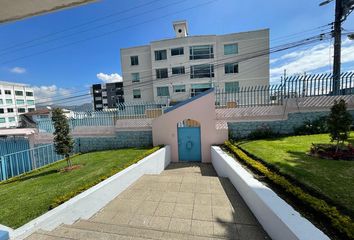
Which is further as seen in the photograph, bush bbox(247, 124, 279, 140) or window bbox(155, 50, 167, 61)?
window bbox(155, 50, 167, 61)

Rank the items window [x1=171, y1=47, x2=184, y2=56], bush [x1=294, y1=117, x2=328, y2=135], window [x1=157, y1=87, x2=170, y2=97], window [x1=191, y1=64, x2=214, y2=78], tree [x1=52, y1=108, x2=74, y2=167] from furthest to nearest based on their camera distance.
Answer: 1. window [x1=157, y1=87, x2=170, y2=97]
2. window [x1=171, y1=47, x2=184, y2=56]
3. window [x1=191, y1=64, x2=214, y2=78]
4. bush [x1=294, y1=117, x2=328, y2=135]
5. tree [x1=52, y1=108, x2=74, y2=167]

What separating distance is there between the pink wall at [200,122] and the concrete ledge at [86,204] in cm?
324

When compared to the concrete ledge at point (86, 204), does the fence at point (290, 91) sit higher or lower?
higher

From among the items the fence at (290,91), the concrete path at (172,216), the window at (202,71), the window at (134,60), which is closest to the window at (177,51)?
the window at (202,71)

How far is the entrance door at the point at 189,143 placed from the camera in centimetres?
988

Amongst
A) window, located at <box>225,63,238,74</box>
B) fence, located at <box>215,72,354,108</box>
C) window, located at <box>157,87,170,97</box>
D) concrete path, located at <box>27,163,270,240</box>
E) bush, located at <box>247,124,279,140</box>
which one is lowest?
concrete path, located at <box>27,163,270,240</box>

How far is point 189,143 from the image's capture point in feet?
32.7

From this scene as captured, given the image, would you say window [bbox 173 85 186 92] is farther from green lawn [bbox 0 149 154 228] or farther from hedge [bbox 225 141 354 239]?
hedge [bbox 225 141 354 239]

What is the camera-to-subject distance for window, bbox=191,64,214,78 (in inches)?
1003

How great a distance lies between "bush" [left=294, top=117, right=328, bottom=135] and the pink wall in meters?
3.81

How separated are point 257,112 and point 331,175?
234 inches

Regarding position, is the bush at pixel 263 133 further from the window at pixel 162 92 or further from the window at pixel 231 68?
the window at pixel 162 92

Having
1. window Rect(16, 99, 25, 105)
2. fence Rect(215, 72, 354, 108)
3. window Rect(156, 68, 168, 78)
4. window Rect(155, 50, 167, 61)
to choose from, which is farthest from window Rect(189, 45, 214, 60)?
window Rect(16, 99, 25, 105)

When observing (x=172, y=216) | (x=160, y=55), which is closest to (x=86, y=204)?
A: (x=172, y=216)
